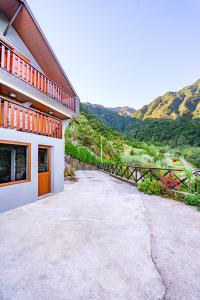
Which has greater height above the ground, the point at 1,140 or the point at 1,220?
the point at 1,140

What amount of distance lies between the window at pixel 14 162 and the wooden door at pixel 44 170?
2.64 ft

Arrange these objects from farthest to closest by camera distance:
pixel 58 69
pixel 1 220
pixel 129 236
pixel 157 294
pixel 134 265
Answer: pixel 58 69, pixel 1 220, pixel 129 236, pixel 134 265, pixel 157 294

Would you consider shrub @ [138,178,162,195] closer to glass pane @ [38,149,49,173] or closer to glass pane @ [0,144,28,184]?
glass pane @ [38,149,49,173]

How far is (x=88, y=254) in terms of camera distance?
245 centimetres

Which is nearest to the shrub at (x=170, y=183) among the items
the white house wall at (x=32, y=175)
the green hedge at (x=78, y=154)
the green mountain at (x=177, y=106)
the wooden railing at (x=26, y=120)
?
the white house wall at (x=32, y=175)

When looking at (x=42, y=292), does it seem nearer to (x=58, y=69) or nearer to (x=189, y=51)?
(x=58, y=69)

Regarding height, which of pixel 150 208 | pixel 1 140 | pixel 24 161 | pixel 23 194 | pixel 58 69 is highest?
pixel 58 69

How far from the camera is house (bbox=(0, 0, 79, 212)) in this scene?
15.8 feet

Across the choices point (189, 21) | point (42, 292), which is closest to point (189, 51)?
point (189, 21)

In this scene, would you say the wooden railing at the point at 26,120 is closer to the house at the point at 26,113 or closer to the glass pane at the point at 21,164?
the house at the point at 26,113

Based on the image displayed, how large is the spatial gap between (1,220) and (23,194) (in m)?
1.30

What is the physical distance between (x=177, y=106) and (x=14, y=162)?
65.6 m

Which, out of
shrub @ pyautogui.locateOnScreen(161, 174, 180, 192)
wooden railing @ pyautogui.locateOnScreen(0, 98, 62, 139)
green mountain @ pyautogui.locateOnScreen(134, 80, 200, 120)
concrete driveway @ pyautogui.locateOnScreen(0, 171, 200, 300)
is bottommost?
concrete driveway @ pyautogui.locateOnScreen(0, 171, 200, 300)

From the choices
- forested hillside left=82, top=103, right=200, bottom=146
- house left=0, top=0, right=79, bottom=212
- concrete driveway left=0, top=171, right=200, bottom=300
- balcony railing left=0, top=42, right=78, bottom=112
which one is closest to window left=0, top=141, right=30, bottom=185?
house left=0, top=0, right=79, bottom=212
